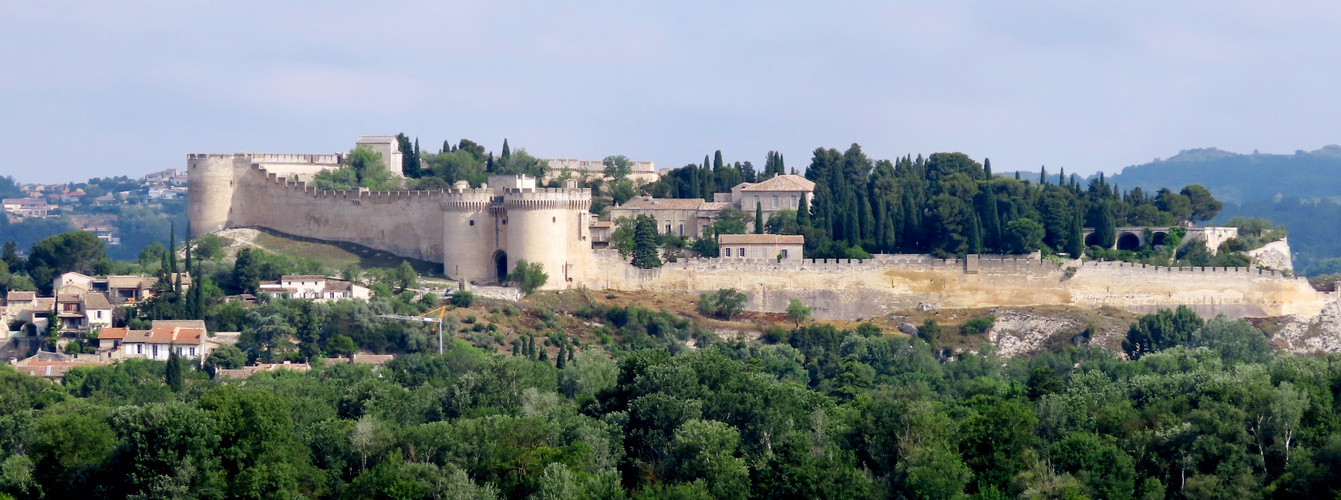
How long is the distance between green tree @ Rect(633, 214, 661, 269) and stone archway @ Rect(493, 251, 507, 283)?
367cm

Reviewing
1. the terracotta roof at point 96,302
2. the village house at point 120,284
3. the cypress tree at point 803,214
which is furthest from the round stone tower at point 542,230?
the terracotta roof at point 96,302

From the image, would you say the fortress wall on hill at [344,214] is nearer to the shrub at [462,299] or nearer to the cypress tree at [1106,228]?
the shrub at [462,299]

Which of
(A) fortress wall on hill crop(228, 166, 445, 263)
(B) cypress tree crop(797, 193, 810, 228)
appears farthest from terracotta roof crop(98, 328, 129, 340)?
(B) cypress tree crop(797, 193, 810, 228)

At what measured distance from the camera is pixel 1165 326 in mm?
56406

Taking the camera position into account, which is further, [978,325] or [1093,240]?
[1093,240]

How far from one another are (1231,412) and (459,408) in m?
14.0

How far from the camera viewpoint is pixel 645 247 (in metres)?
59.2

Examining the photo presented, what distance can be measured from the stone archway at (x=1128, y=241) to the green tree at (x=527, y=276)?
19.0 meters

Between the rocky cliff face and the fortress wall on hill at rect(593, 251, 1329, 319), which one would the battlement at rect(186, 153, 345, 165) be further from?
the rocky cliff face

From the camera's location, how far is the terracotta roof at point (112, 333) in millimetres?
51688

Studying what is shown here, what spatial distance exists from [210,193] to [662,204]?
1383cm

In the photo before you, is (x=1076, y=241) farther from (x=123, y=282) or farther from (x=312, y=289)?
(x=123, y=282)

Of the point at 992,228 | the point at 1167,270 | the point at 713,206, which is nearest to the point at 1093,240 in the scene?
A: the point at 1167,270

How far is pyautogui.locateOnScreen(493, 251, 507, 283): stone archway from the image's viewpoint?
58.9m
